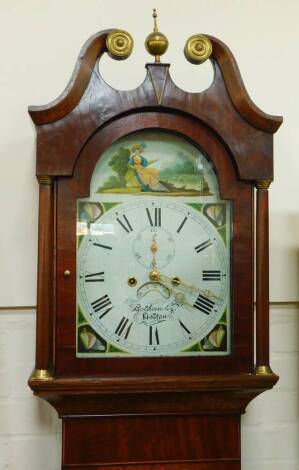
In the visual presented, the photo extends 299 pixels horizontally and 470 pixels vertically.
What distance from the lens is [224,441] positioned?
4.23ft

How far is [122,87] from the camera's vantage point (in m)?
1.54

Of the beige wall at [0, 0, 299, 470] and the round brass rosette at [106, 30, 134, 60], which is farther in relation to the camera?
the beige wall at [0, 0, 299, 470]

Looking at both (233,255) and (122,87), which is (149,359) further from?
(122,87)

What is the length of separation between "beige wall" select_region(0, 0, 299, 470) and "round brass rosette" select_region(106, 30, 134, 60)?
33 centimetres

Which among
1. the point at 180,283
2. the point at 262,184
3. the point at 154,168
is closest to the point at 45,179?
the point at 154,168

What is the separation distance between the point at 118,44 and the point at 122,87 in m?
0.33

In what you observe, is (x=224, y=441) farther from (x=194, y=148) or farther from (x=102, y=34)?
(x=102, y=34)

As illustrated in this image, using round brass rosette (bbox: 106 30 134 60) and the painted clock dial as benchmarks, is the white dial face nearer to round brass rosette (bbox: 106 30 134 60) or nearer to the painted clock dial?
the painted clock dial

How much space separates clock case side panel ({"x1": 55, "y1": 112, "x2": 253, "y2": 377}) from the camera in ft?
3.99

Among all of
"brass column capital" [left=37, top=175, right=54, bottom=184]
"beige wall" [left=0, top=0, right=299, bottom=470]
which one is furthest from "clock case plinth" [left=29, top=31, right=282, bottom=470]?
"beige wall" [left=0, top=0, right=299, bottom=470]

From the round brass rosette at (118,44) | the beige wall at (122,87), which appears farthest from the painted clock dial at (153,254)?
the beige wall at (122,87)

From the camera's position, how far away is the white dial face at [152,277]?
1234 millimetres

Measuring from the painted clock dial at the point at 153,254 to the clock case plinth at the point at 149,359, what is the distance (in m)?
0.03

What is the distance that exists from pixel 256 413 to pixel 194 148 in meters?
0.75
